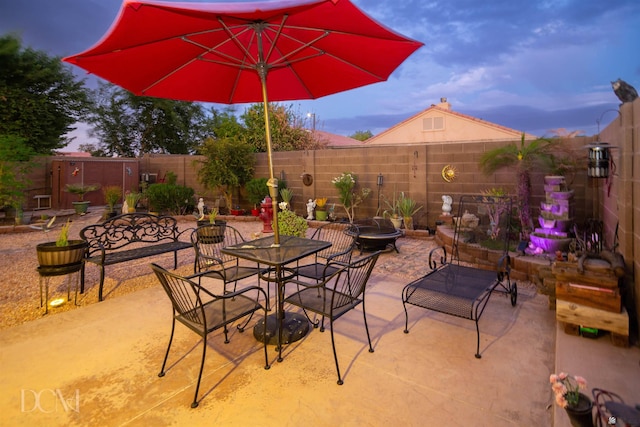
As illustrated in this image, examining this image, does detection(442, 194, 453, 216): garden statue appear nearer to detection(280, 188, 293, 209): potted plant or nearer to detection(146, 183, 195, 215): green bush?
detection(280, 188, 293, 209): potted plant

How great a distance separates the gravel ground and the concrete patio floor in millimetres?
662

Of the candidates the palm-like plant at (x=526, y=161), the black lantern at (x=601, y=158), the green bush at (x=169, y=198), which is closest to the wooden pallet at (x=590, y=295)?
the black lantern at (x=601, y=158)

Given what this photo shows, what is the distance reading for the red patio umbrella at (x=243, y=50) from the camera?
2.17 m

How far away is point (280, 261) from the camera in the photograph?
2.55m

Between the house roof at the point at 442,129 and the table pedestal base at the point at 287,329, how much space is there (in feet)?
49.2

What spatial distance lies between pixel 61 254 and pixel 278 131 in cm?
1337

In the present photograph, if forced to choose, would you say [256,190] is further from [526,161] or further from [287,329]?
[287,329]

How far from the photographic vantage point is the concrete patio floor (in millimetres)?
1917

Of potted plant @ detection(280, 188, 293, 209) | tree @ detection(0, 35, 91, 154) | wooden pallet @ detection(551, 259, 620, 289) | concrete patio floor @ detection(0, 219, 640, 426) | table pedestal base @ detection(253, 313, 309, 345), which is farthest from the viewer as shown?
tree @ detection(0, 35, 91, 154)

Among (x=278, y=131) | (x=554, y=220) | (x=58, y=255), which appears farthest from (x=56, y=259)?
(x=278, y=131)

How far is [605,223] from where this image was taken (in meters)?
4.29

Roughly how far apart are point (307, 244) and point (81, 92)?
20.0 metres

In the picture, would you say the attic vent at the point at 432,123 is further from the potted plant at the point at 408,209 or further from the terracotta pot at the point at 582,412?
the terracotta pot at the point at 582,412

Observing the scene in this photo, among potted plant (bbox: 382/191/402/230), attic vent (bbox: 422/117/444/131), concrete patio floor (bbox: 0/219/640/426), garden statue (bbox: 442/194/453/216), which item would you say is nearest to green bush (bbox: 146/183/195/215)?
potted plant (bbox: 382/191/402/230)
